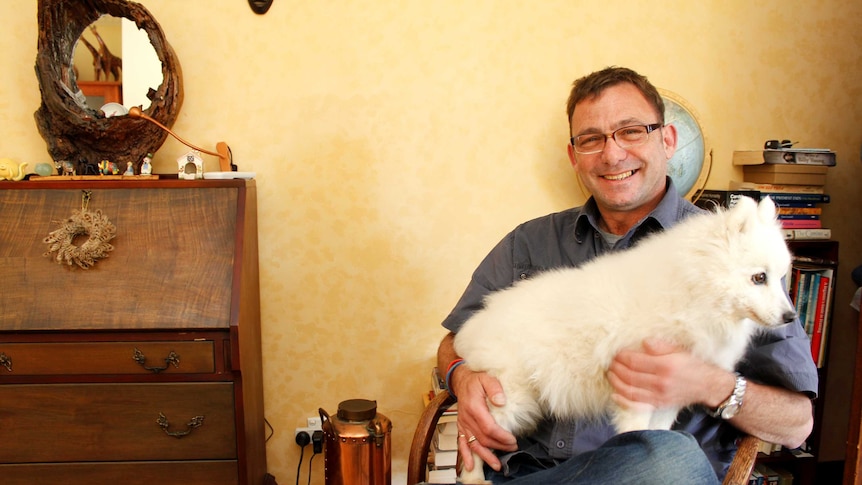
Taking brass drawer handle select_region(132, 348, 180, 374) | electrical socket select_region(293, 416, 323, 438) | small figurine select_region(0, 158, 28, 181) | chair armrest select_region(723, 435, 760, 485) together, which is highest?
small figurine select_region(0, 158, 28, 181)

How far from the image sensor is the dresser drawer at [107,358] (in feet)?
6.01

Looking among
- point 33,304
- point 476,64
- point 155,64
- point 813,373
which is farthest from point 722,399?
point 155,64

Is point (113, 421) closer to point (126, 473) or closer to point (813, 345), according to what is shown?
point (126, 473)

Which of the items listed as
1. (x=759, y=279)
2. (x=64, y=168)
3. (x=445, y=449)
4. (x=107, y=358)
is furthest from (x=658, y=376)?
(x=64, y=168)

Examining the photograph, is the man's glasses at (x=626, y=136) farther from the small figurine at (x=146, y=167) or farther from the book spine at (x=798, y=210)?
the small figurine at (x=146, y=167)

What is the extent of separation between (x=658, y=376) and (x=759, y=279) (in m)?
0.25

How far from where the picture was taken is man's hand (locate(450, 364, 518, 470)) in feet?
4.04

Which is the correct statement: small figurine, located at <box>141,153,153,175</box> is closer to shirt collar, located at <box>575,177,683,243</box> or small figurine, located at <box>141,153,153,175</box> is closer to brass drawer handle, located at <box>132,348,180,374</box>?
brass drawer handle, located at <box>132,348,180,374</box>

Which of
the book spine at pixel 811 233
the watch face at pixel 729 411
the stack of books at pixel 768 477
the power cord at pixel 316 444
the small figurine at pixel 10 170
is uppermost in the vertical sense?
the small figurine at pixel 10 170

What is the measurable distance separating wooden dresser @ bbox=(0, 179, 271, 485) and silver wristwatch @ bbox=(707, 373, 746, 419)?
4.76 feet

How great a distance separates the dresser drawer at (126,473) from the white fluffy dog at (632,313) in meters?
1.10

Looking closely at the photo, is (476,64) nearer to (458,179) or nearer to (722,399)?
(458,179)

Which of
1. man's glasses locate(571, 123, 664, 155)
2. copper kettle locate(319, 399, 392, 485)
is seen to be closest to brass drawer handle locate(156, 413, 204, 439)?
copper kettle locate(319, 399, 392, 485)

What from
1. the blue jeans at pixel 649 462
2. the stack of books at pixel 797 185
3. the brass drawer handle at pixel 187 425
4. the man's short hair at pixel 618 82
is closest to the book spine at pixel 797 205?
the stack of books at pixel 797 185
